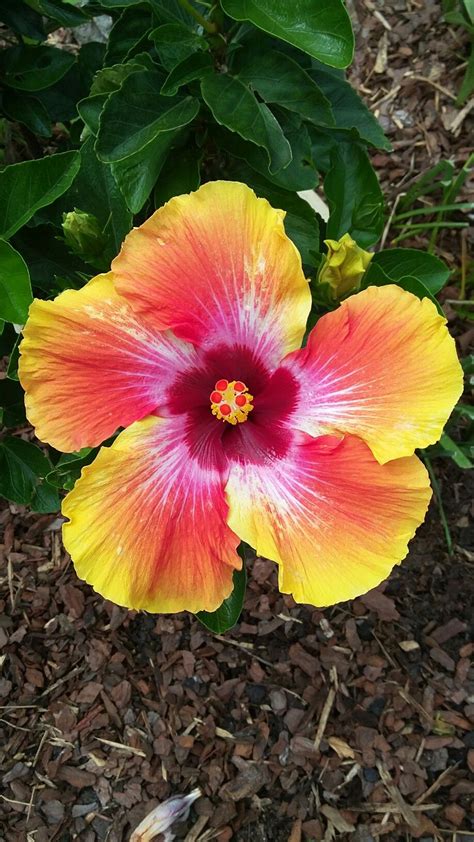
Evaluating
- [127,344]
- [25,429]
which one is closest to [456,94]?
[25,429]

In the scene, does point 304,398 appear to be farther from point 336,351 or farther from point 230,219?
point 230,219

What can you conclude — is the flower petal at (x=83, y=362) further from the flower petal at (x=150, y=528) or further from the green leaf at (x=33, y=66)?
the green leaf at (x=33, y=66)

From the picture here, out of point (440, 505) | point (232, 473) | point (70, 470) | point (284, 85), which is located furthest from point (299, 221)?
point (440, 505)

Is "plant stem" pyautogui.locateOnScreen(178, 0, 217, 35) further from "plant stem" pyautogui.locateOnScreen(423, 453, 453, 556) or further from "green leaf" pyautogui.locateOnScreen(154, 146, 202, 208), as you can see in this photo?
"plant stem" pyautogui.locateOnScreen(423, 453, 453, 556)

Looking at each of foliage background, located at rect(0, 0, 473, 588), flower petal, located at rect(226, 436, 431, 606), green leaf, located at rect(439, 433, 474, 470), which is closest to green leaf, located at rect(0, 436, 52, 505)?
foliage background, located at rect(0, 0, 473, 588)

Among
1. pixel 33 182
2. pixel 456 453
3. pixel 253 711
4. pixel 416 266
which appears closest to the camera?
pixel 33 182

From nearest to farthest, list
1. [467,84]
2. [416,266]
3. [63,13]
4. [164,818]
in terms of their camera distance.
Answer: [416,266] → [63,13] → [164,818] → [467,84]

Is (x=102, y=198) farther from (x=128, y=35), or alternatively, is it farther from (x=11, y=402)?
(x=11, y=402)
